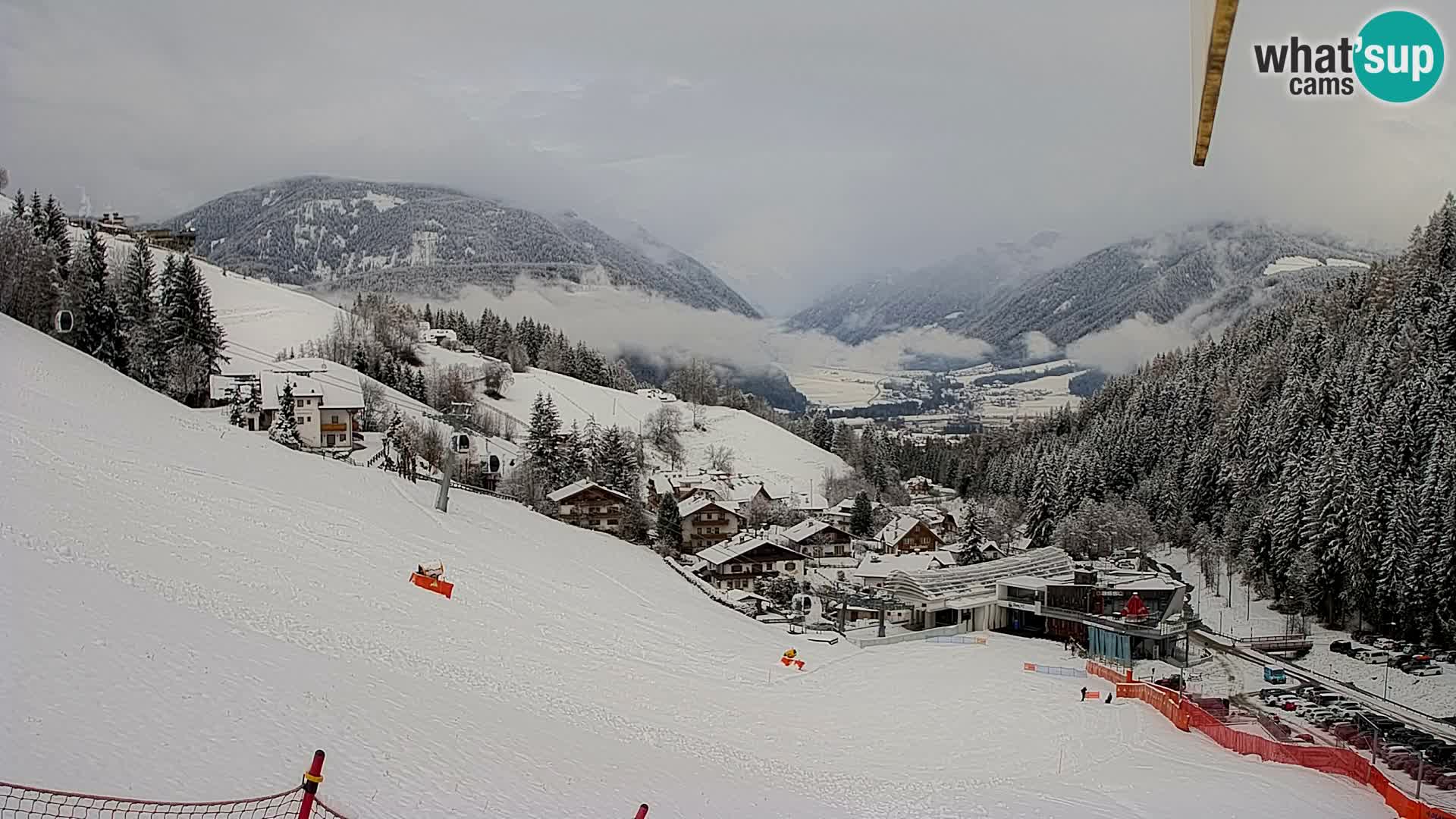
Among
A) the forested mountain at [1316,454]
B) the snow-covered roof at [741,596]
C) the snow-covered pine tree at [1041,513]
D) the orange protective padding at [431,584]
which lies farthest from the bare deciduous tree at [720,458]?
the orange protective padding at [431,584]

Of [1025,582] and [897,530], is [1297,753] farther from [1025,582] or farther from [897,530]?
[897,530]

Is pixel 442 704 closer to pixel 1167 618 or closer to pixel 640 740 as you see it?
pixel 640 740

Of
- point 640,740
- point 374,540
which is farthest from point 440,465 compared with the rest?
point 640,740

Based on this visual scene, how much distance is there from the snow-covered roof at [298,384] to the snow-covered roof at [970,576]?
2174 centimetres

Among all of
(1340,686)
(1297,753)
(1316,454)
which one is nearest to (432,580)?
(1297,753)

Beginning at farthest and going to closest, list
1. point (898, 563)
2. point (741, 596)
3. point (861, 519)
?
point (861, 519) → point (898, 563) → point (741, 596)

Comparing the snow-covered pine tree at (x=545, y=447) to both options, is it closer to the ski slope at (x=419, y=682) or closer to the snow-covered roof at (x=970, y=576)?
the snow-covered roof at (x=970, y=576)

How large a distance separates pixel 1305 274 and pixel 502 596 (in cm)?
10174

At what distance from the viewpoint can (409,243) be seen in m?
120

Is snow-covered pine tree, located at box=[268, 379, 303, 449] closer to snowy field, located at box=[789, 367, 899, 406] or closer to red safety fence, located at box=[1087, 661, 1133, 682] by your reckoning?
red safety fence, located at box=[1087, 661, 1133, 682]

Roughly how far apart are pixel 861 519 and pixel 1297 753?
33217mm

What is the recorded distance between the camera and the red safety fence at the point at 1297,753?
33.5 ft

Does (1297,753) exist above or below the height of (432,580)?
below

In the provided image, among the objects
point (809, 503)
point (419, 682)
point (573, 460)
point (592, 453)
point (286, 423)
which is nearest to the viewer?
→ point (419, 682)
